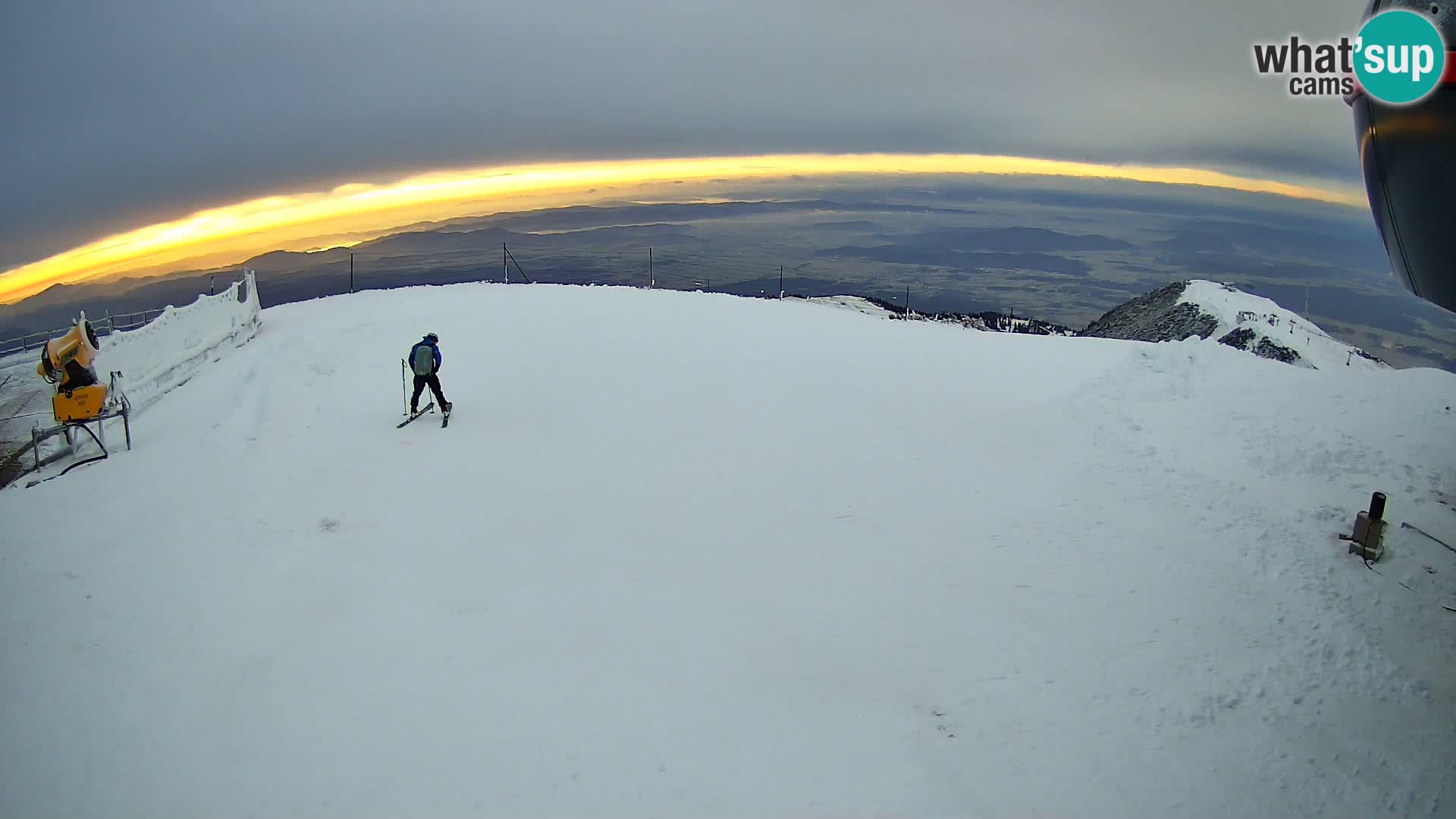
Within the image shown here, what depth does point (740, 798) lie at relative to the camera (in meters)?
5.82

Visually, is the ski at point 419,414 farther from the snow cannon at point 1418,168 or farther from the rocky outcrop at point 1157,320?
the rocky outcrop at point 1157,320

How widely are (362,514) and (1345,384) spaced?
724 inches

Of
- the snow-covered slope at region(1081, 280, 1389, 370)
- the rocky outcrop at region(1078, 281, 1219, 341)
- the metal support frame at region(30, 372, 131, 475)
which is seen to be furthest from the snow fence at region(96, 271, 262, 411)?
the rocky outcrop at region(1078, 281, 1219, 341)

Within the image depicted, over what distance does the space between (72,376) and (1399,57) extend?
1967cm

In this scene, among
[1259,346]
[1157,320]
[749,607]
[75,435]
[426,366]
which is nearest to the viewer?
[749,607]

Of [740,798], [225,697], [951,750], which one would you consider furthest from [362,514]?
[951,750]

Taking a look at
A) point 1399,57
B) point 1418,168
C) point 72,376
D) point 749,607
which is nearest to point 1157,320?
point 1418,168

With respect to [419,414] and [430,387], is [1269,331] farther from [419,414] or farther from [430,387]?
[419,414]

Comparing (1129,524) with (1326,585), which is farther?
(1129,524)

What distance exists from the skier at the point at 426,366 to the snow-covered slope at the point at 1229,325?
2900 centimetres

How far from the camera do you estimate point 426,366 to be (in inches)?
527

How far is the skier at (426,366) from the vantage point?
44.0 ft

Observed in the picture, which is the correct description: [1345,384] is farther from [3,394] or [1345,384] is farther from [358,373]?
[3,394]

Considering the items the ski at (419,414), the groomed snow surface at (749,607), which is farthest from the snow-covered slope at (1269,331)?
the ski at (419,414)
